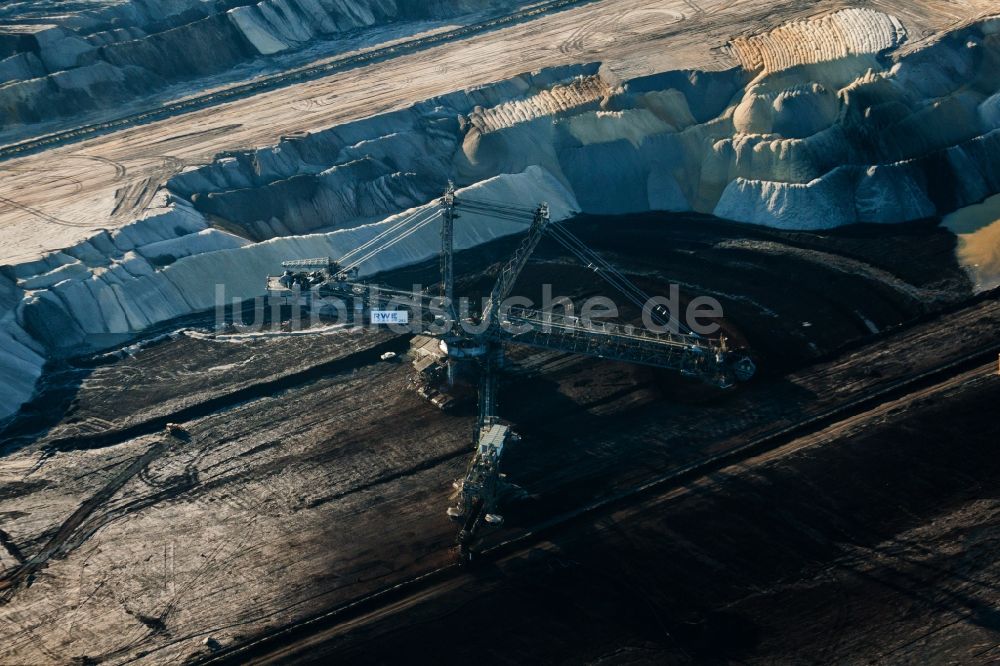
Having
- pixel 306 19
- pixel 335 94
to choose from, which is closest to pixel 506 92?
pixel 335 94

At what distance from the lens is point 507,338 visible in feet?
185

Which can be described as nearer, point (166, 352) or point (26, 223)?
point (166, 352)

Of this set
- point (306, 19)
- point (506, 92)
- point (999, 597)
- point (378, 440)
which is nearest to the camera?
point (999, 597)

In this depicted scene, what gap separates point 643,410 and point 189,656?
26.3m

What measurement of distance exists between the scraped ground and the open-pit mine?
0.51 metres

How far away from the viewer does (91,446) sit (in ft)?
181

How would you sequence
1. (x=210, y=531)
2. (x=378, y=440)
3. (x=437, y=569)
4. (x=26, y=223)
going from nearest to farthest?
1. (x=437, y=569)
2. (x=210, y=531)
3. (x=378, y=440)
4. (x=26, y=223)

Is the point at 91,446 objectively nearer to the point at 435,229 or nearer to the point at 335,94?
the point at 435,229

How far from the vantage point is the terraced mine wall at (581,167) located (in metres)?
67.1

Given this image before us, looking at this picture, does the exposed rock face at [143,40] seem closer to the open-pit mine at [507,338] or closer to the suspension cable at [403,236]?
the open-pit mine at [507,338]

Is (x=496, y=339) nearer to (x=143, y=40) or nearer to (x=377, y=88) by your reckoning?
(x=377, y=88)

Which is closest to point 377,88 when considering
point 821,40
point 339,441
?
point 821,40

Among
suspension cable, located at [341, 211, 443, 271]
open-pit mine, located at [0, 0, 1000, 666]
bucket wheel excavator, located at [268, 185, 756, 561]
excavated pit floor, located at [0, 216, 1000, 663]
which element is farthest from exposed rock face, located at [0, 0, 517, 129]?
bucket wheel excavator, located at [268, 185, 756, 561]

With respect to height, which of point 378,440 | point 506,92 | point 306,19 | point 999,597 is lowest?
point 999,597
